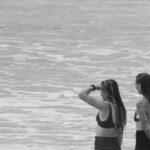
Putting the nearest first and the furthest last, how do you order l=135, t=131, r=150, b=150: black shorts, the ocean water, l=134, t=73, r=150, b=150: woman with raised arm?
l=134, t=73, r=150, b=150: woman with raised arm < l=135, t=131, r=150, b=150: black shorts < the ocean water

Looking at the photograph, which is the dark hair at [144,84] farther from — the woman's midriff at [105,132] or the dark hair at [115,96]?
the woman's midriff at [105,132]

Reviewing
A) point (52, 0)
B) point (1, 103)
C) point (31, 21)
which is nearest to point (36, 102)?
point (1, 103)

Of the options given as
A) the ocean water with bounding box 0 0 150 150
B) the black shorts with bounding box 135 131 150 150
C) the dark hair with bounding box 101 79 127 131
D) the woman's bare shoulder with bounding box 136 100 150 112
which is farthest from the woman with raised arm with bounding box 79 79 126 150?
the ocean water with bounding box 0 0 150 150

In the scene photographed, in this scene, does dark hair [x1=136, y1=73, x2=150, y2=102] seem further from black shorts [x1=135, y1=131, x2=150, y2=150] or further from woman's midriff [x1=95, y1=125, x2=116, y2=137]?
woman's midriff [x1=95, y1=125, x2=116, y2=137]

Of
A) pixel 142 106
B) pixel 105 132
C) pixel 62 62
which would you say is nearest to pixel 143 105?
pixel 142 106

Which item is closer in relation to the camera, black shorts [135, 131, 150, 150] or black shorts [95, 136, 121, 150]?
black shorts [135, 131, 150, 150]

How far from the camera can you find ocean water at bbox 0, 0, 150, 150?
40.2 feet

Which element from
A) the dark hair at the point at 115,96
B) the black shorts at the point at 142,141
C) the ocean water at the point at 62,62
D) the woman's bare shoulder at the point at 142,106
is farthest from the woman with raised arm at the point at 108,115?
the ocean water at the point at 62,62

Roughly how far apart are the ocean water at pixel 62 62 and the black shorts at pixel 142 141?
4858 millimetres

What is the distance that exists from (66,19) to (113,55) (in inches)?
425

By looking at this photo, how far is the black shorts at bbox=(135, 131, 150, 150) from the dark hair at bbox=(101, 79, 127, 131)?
196 millimetres

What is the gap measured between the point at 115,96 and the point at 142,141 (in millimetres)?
417

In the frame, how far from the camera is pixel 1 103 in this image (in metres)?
14.8

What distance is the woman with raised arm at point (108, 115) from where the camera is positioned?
20.2 feet
